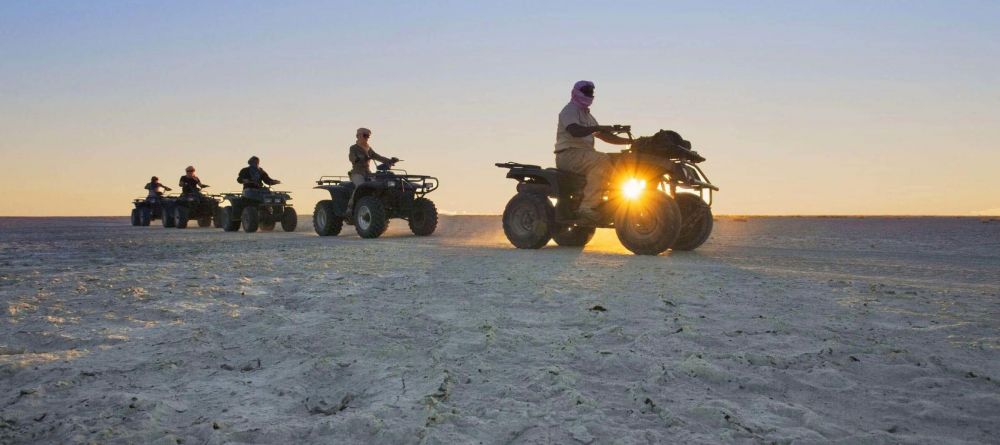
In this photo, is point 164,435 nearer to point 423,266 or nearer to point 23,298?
point 23,298

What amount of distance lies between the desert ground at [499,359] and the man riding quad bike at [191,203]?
676 inches

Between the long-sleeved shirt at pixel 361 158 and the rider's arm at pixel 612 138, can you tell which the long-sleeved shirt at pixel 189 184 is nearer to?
the long-sleeved shirt at pixel 361 158

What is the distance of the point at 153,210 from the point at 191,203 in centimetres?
441

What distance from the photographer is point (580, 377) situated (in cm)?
318

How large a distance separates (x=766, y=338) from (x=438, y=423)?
2.24 meters

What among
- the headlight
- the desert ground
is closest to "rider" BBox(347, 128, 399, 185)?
the headlight

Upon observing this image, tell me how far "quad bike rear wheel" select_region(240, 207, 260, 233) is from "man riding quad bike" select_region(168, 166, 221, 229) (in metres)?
4.47

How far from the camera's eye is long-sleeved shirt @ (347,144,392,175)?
1413 centimetres

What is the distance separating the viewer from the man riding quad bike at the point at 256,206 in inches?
730

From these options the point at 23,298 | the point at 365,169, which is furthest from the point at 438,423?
the point at 365,169

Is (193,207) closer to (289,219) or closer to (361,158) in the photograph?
(289,219)

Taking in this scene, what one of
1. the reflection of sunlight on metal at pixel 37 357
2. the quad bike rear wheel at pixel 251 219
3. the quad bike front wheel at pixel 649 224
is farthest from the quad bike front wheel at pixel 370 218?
the reflection of sunlight on metal at pixel 37 357

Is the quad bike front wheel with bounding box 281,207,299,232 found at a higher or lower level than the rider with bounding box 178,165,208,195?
lower

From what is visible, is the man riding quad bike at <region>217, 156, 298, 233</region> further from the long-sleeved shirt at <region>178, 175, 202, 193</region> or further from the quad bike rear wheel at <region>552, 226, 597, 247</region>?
the quad bike rear wheel at <region>552, 226, 597, 247</region>
